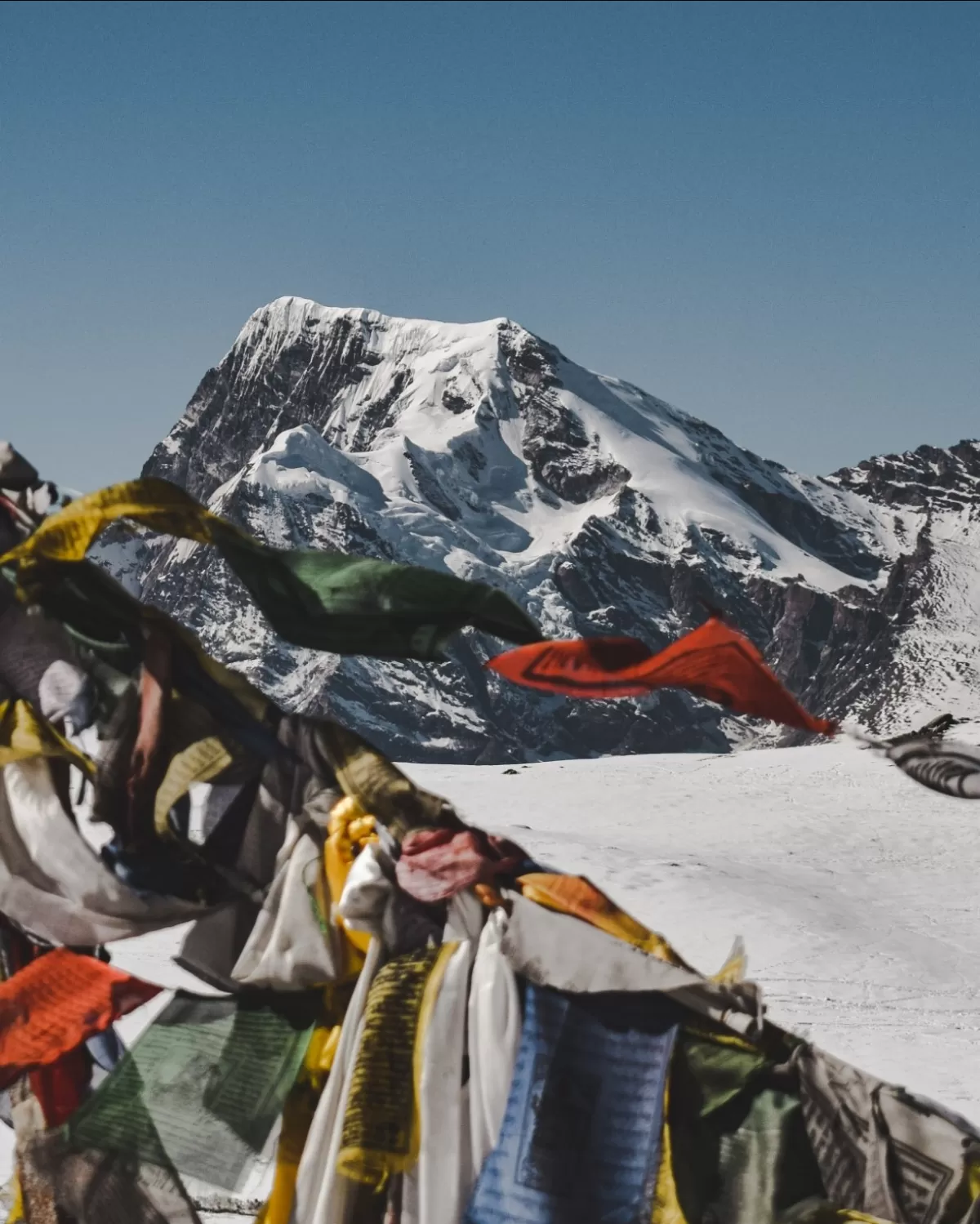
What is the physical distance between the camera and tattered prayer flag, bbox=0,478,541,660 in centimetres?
421

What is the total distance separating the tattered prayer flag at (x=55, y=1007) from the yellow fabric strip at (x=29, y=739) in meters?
0.55

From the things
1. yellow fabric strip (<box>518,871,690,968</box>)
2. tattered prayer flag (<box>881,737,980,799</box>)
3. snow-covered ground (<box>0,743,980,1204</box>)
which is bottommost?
yellow fabric strip (<box>518,871,690,968</box>)

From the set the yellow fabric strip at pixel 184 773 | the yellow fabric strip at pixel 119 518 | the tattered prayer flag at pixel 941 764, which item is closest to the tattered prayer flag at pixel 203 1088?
the yellow fabric strip at pixel 184 773

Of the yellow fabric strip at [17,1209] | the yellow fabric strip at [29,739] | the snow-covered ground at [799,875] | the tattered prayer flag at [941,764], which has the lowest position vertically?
the yellow fabric strip at [17,1209]

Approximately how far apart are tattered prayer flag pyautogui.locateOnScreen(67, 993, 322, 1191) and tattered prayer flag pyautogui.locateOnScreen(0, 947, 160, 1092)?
0.13m

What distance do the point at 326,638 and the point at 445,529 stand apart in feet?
614

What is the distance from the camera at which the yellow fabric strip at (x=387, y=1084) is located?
13.3ft

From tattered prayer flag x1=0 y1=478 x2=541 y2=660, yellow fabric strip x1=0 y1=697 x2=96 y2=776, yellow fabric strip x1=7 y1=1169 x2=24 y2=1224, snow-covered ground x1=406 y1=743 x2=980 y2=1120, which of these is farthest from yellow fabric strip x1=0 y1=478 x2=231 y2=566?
snow-covered ground x1=406 y1=743 x2=980 y2=1120

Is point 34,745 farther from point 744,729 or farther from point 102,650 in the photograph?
point 744,729

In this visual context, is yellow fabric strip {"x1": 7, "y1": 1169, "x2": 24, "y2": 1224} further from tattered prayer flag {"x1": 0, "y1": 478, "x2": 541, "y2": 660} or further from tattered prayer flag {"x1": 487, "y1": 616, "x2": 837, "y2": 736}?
tattered prayer flag {"x1": 487, "y1": 616, "x2": 837, "y2": 736}

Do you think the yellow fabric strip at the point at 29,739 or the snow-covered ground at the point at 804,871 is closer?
the yellow fabric strip at the point at 29,739

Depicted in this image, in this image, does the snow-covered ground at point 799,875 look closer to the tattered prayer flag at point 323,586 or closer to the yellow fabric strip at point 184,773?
the yellow fabric strip at point 184,773

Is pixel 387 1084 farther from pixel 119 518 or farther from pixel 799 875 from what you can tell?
pixel 799 875

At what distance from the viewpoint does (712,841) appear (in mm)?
24328
